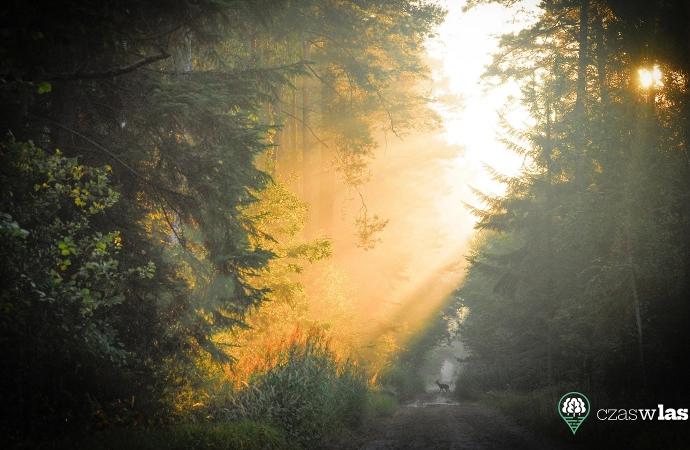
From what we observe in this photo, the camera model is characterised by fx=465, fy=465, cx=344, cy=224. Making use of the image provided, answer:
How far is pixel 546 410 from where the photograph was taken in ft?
45.0

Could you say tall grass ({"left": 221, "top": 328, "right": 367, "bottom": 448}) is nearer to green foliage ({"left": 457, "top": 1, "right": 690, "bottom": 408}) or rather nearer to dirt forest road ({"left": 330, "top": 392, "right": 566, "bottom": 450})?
dirt forest road ({"left": 330, "top": 392, "right": 566, "bottom": 450})

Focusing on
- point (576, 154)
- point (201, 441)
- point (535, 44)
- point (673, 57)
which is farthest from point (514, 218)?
point (201, 441)

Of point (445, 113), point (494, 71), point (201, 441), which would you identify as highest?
point (445, 113)

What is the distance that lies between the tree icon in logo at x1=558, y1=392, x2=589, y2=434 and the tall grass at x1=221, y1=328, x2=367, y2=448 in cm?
567

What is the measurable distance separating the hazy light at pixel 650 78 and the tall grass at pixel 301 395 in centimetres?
1285

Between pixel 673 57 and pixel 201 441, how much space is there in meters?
16.4

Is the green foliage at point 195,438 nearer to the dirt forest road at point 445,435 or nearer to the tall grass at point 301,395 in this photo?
the tall grass at point 301,395

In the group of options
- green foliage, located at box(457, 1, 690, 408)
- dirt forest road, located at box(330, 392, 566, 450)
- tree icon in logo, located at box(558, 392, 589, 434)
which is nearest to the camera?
dirt forest road, located at box(330, 392, 566, 450)

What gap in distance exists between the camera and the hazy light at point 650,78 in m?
14.6

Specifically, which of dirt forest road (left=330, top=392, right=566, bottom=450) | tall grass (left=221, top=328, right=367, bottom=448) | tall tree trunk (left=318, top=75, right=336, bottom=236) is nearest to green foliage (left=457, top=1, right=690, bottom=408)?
dirt forest road (left=330, top=392, right=566, bottom=450)

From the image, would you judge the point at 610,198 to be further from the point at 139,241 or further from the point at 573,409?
the point at 139,241

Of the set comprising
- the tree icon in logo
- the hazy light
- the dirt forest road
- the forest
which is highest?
the hazy light

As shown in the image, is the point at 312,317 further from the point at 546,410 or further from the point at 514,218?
the point at 514,218

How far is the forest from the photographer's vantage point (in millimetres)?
6508
